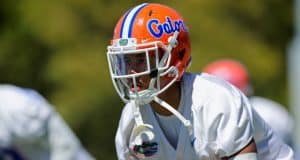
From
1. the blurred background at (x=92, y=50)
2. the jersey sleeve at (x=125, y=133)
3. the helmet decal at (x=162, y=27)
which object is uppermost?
the helmet decal at (x=162, y=27)

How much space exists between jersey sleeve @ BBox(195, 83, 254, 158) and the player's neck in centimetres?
28

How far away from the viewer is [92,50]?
18.1 m

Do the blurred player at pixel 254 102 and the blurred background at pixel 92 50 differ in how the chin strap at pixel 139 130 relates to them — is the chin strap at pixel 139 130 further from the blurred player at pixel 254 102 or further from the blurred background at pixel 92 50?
the blurred background at pixel 92 50

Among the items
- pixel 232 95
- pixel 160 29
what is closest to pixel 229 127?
pixel 232 95

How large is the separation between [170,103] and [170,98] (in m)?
0.03

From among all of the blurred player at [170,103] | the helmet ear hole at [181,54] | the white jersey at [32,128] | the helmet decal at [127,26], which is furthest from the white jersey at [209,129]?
the white jersey at [32,128]

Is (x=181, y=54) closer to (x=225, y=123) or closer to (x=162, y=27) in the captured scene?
(x=162, y=27)

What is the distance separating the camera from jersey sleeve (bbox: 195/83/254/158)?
6449 mm

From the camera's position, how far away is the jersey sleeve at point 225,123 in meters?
6.45

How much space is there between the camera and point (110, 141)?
1830cm

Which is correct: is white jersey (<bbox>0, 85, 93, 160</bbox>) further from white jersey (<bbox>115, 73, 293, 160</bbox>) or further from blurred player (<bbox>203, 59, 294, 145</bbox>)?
blurred player (<bbox>203, 59, 294, 145</bbox>)

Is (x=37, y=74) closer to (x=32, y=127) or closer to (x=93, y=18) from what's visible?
(x=93, y=18)

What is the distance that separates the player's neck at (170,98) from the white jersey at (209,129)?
0.14ft

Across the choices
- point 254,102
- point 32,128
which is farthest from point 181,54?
point 254,102
